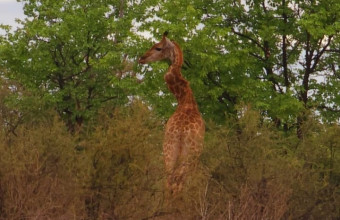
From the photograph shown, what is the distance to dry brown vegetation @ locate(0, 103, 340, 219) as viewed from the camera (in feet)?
27.2

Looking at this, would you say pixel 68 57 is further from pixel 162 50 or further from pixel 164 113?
pixel 162 50

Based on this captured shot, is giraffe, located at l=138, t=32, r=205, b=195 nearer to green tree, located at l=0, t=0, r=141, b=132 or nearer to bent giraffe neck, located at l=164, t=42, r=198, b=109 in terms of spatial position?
bent giraffe neck, located at l=164, t=42, r=198, b=109

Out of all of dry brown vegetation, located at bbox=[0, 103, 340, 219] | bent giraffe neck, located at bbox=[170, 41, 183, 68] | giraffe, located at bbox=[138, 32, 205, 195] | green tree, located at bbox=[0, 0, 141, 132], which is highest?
green tree, located at bbox=[0, 0, 141, 132]

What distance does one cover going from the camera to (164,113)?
80.2 ft

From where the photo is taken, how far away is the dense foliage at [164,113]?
335 inches

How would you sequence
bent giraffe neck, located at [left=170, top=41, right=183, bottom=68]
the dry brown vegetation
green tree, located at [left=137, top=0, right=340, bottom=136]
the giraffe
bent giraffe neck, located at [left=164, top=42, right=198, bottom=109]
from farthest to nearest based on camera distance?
1. green tree, located at [left=137, top=0, right=340, bottom=136]
2. bent giraffe neck, located at [left=170, top=41, right=183, bottom=68]
3. bent giraffe neck, located at [left=164, top=42, right=198, bottom=109]
4. the giraffe
5. the dry brown vegetation

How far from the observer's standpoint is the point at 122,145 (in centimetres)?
860

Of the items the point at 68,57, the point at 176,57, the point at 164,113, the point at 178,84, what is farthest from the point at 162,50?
the point at 68,57

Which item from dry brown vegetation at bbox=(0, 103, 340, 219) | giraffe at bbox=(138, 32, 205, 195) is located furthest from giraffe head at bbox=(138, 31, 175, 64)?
dry brown vegetation at bbox=(0, 103, 340, 219)

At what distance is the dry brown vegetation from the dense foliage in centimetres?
2

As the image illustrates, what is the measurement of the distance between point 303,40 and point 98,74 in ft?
36.0

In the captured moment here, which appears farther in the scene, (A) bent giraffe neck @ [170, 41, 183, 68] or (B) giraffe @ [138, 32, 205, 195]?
(A) bent giraffe neck @ [170, 41, 183, 68]

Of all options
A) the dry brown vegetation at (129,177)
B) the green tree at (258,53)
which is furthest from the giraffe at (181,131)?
the green tree at (258,53)

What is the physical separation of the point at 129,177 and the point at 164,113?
52.4ft
